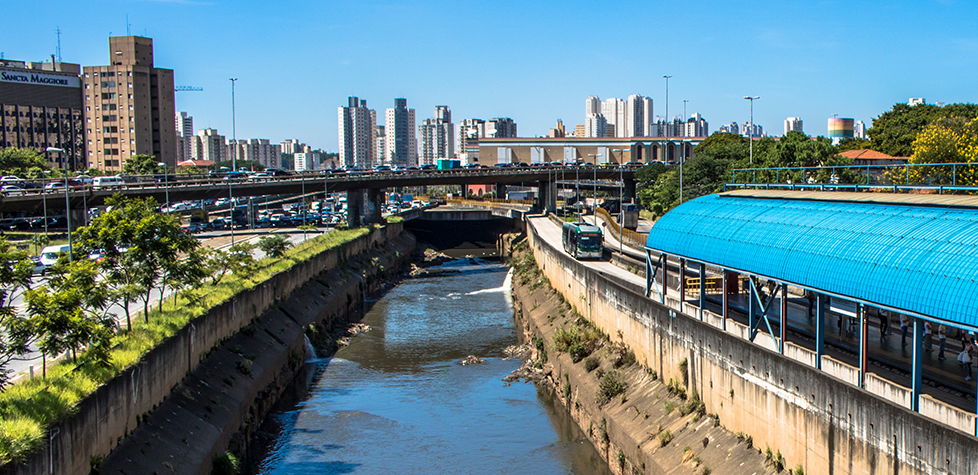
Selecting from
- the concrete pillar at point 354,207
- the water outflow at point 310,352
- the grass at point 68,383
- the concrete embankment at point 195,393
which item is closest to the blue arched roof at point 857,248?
the concrete embankment at point 195,393

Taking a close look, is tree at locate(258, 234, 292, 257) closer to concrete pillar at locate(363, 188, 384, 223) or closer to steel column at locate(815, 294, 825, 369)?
concrete pillar at locate(363, 188, 384, 223)

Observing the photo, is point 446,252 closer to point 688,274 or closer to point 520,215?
point 520,215

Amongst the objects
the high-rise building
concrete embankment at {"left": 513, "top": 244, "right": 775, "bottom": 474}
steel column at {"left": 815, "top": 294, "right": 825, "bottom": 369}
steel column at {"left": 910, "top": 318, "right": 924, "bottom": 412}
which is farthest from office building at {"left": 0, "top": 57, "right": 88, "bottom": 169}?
steel column at {"left": 910, "top": 318, "right": 924, "bottom": 412}

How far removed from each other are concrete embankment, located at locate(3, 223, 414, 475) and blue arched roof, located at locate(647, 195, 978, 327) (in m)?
19.5

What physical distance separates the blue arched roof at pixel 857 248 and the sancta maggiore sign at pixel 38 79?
172 m

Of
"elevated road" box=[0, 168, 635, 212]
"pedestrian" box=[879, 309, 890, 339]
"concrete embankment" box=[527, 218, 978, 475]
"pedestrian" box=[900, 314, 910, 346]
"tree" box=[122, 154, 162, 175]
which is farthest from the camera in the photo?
"tree" box=[122, 154, 162, 175]

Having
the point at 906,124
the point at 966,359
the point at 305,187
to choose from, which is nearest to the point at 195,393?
the point at 966,359

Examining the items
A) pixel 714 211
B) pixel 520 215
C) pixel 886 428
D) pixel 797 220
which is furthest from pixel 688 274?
pixel 520 215

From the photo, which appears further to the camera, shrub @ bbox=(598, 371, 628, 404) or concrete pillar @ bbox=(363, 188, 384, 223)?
concrete pillar @ bbox=(363, 188, 384, 223)

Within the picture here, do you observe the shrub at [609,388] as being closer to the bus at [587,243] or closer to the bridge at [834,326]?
the bridge at [834,326]

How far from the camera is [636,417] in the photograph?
31.1 metres

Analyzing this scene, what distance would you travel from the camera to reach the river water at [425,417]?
1268 inches

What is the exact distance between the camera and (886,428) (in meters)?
19.6

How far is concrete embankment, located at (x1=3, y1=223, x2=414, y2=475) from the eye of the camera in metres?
22.9
